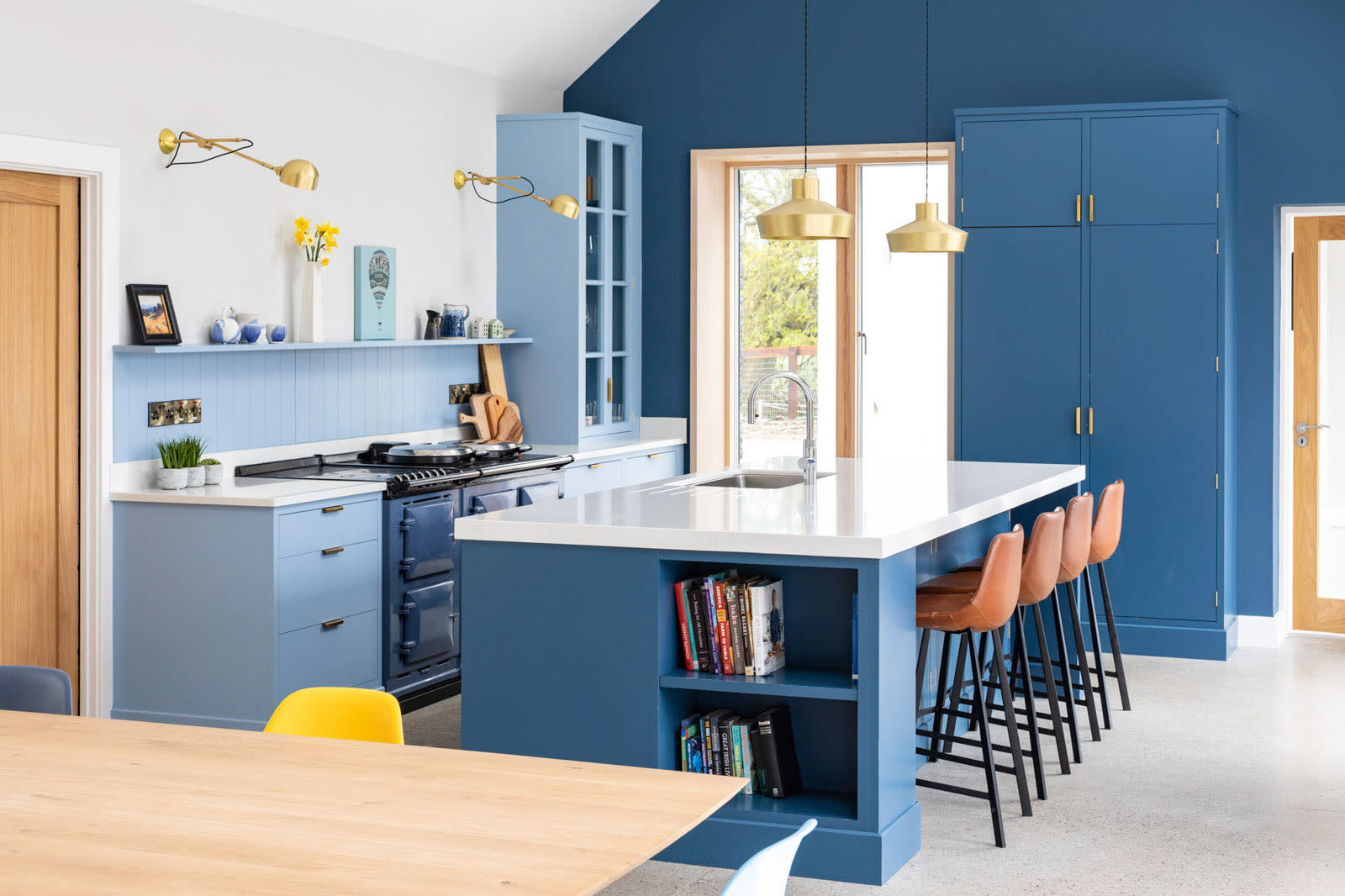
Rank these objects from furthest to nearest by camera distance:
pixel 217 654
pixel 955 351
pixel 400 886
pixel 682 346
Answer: pixel 682 346, pixel 955 351, pixel 217 654, pixel 400 886

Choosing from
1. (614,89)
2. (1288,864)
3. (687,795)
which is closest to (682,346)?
(614,89)

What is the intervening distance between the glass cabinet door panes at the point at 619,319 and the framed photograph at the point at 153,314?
306 cm

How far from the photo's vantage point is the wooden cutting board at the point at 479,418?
24.1 feet

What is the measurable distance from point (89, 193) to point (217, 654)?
1.71 meters

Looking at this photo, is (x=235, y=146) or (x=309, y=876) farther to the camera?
(x=235, y=146)

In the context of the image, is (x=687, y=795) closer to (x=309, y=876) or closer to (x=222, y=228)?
(x=309, y=876)

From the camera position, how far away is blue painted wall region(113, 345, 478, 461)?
5391mm

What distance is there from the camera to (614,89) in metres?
8.23

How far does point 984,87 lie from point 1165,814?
4.26 meters

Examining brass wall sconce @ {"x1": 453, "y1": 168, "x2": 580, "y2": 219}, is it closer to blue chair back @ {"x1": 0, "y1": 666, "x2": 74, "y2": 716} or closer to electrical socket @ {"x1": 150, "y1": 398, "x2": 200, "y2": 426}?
electrical socket @ {"x1": 150, "y1": 398, "x2": 200, "y2": 426}

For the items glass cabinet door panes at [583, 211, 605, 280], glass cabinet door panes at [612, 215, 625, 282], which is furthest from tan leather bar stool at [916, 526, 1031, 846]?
glass cabinet door panes at [612, 215, 625, 282]

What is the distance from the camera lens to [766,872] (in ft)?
5.82

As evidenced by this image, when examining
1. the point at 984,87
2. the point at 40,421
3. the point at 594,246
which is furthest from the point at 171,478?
the point at 984,87

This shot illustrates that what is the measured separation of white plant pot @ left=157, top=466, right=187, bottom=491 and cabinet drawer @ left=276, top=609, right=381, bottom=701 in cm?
70
